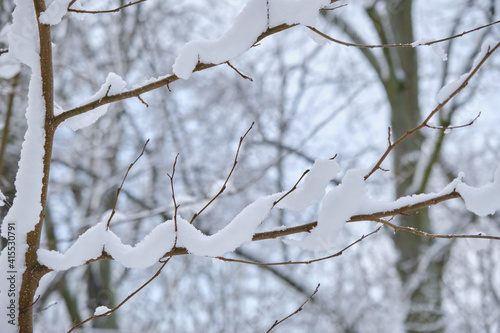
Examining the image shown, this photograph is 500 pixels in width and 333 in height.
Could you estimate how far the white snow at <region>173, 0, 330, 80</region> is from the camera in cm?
96

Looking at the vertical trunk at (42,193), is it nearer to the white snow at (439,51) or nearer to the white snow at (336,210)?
the white snow at (336,210)

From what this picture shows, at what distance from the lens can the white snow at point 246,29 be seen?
0.96m

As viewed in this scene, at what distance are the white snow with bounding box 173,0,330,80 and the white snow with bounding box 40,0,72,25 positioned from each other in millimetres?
281

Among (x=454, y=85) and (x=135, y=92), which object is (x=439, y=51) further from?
(x=135, y=92)

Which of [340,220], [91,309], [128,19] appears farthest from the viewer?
[128,19]

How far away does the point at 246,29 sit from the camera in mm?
983

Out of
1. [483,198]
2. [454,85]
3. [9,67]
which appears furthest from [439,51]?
[9,67]

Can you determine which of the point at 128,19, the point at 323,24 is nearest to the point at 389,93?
the point at 323,24

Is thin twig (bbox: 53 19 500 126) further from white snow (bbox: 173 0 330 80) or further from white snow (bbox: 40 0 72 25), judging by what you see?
white snow (bbox: 40 0 72 25)

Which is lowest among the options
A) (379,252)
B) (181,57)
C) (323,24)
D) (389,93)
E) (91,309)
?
(181,57)

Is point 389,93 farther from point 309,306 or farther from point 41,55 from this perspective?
point 41,55

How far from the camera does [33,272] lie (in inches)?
41.7

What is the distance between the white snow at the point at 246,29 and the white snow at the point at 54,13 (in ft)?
0.92

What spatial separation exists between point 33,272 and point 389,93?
5.31 meters
